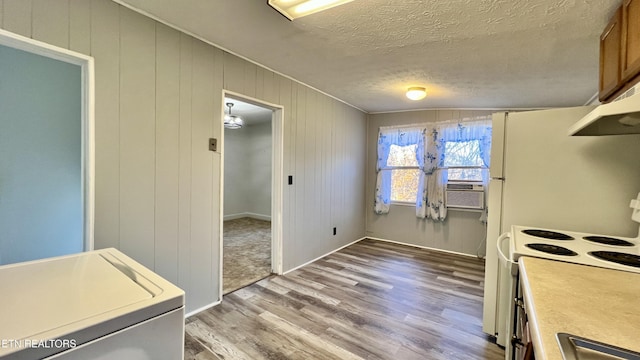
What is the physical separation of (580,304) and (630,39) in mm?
1472

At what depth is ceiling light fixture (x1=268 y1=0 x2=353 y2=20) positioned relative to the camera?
4.96ft

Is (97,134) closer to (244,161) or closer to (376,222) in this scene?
(376,222)

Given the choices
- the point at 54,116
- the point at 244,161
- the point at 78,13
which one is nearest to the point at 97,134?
the point at 78,13

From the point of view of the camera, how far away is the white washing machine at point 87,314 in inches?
26.8

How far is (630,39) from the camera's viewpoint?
4.51ft

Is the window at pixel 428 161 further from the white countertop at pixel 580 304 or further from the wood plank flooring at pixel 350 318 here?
the white countertop at pixel 580 304

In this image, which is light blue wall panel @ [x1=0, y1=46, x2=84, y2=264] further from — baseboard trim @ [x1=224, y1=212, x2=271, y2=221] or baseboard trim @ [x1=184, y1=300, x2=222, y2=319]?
baseboard trim @ [x1=224, y1=212, x2=271, y2=221]

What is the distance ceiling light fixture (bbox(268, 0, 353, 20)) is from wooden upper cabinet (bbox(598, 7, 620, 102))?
5.14 ft

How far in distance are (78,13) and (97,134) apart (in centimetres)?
71

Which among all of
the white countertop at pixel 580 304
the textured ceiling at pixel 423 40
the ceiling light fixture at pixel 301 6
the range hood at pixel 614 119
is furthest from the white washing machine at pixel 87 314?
the range hood at pixel 614 119

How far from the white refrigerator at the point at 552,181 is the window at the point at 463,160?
210 centimetres

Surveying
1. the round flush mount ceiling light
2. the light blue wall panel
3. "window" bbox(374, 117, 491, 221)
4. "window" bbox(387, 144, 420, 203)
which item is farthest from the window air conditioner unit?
the light blue wall panel

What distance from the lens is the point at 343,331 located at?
2.10 m

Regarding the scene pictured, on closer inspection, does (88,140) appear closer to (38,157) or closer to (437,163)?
(38,157)
